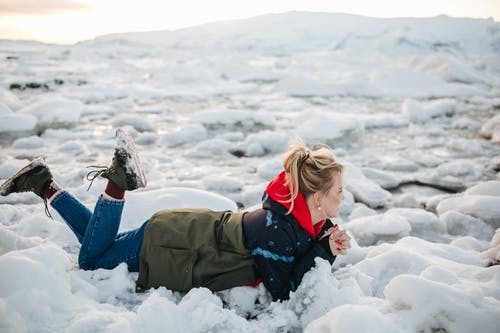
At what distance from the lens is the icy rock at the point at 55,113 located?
18.6 feet

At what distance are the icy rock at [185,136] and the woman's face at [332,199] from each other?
12.2 ft

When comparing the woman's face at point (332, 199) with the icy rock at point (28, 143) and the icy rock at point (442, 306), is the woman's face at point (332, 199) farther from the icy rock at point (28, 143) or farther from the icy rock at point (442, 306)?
the icy rock at point (28, 143)

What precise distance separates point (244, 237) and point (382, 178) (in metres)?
2.68

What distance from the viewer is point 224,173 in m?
3.97

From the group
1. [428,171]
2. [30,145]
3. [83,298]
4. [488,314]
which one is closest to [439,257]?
[488,314]

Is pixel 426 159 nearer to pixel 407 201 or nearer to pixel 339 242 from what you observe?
pixel 407 201

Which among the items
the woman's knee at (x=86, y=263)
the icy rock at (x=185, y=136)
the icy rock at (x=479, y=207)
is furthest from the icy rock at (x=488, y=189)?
the icy rock at (x=185, y=136)

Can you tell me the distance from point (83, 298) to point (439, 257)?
1859 millimetres

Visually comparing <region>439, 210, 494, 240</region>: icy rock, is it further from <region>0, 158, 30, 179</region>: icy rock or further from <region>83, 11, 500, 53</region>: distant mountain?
<region>83, 11, 500, 53</region>: distant mountain

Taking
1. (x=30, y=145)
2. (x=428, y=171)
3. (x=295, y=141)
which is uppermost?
(x=295, y=141)

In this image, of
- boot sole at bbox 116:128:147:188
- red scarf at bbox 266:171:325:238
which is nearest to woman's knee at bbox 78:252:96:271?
boot sole at bbox 116:128:147:188

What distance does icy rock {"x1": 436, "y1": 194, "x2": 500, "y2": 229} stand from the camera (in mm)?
2754

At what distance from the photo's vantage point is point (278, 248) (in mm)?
1578

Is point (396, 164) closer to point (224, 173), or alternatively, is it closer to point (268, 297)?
point (224, 173)
